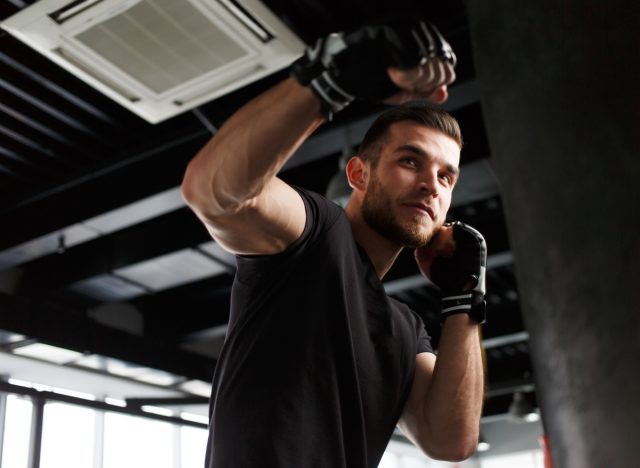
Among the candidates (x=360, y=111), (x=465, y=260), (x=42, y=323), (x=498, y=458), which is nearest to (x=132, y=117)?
(x=360, y=111)

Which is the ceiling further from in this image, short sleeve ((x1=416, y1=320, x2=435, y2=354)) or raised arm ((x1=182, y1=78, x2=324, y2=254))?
raised arm ((x1=182, y1=78, x2=324, y2=254))

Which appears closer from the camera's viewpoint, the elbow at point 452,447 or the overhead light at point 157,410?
the elbow at point 452,447

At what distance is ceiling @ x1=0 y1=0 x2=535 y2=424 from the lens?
3705 mm

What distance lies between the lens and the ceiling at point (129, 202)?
3705 millimetres

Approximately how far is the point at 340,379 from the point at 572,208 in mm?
439

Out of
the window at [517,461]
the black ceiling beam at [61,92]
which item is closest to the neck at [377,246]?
the black ceiling beam at [61,92]

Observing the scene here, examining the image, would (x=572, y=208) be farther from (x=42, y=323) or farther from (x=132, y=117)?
(x=42, y=323)

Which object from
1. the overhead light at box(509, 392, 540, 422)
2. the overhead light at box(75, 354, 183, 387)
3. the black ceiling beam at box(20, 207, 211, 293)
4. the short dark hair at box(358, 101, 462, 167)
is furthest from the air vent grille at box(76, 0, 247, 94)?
the overhead light at box(509, 392, 540, 422)

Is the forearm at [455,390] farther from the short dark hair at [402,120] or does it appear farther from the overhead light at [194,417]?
the overhead light at [194,417]

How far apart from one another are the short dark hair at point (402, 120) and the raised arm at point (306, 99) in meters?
0.48

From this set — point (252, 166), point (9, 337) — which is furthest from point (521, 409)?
point (252, 166)

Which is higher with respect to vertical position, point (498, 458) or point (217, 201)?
point (498, 458)

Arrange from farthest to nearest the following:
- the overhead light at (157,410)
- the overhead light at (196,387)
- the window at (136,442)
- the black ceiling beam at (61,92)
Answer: the overhead light at (157,410) → the overhead light at (196,387) → the window at (136,442) → the black ceiling beam at (61,92)

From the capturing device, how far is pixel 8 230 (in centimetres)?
504
